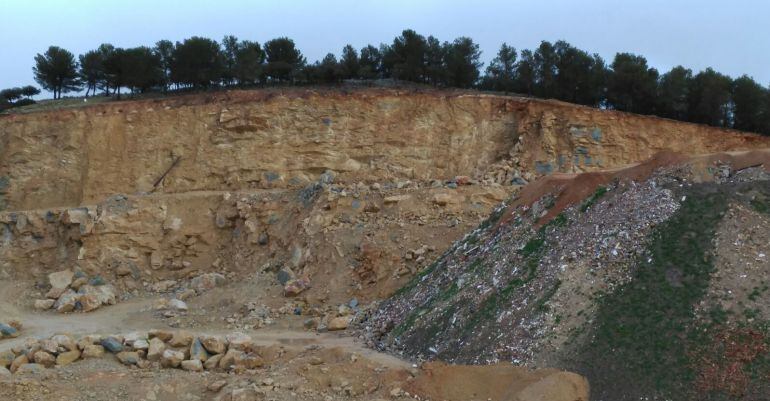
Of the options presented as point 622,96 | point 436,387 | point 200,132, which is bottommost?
point 436,387

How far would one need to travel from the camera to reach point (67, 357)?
12.5m

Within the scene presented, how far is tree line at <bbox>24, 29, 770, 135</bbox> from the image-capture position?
95.1 feet

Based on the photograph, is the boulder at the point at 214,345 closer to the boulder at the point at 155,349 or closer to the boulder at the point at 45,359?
the boulder at the point at 155,349

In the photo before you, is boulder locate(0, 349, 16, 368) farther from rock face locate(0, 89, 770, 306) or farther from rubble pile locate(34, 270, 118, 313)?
rock face locate(0, 89, 770, 306)

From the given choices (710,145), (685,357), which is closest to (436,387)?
(685,357)

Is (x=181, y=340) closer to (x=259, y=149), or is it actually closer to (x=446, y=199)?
(x=446, y=199)

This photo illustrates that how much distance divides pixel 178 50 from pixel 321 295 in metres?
18.4

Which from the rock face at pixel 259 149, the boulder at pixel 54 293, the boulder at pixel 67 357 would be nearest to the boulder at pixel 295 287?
the rock face at pixel 259 149

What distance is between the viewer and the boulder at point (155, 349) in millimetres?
12531

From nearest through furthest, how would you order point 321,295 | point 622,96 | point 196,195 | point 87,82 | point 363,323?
point 363,323 < point 321,295 < point 196,195 < point 622,96 < point 87,82

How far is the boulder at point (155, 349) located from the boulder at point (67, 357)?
1217mm

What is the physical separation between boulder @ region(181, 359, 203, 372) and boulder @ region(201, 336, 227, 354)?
0.56 metres

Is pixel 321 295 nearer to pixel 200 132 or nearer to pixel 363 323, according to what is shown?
pixel 363 323

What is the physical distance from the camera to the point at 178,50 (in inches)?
1237
